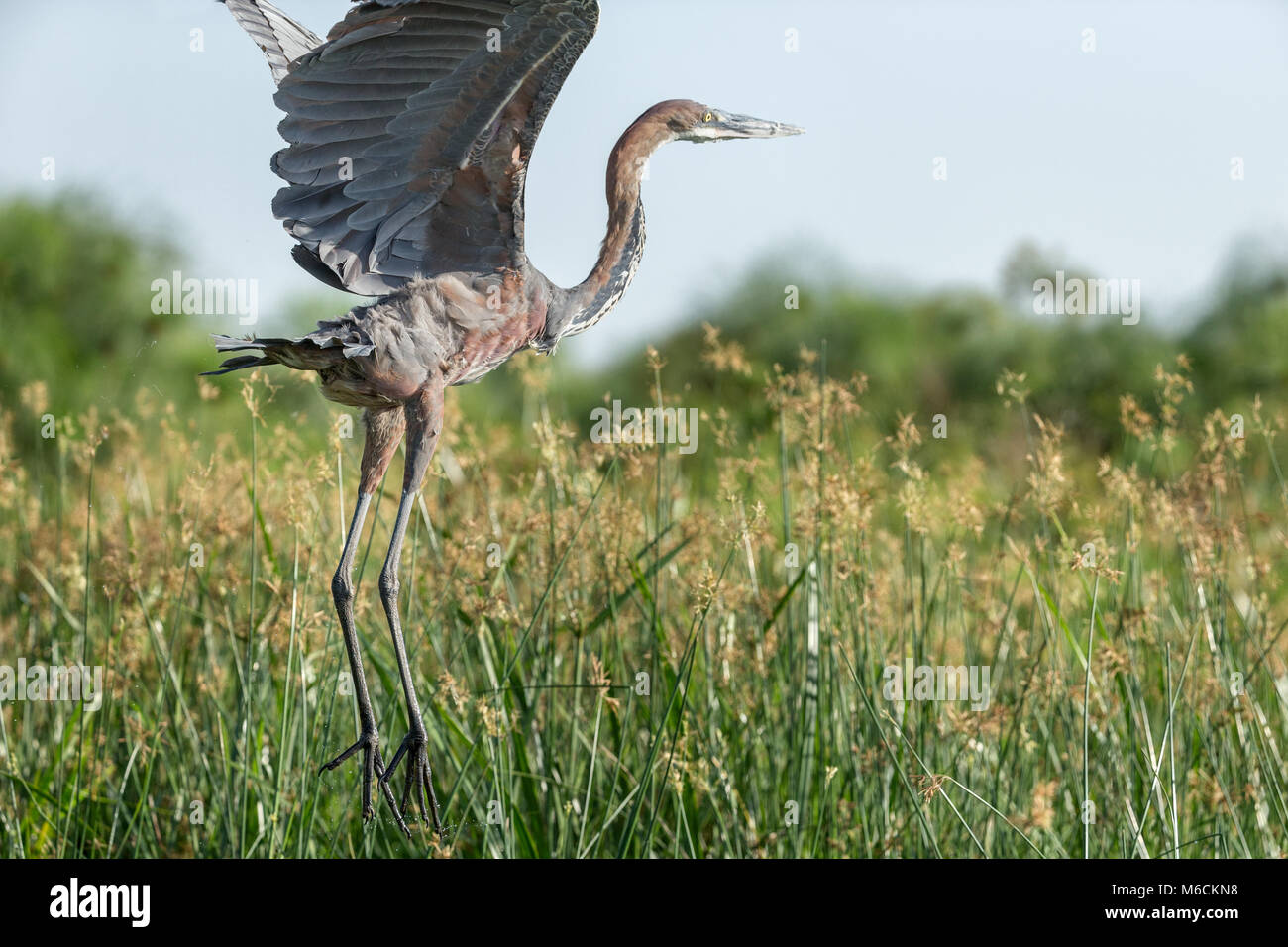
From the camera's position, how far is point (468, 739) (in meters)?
2.79

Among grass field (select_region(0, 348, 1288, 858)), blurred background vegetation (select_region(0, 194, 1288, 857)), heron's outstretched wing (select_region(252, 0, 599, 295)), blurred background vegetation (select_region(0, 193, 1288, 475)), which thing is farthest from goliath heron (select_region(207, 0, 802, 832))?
blurred background vegetation (select_region(0, 193, 1288, 475))

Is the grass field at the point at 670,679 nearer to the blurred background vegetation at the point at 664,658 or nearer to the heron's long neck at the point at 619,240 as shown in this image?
the blurred background vegetation at the point at 664,658

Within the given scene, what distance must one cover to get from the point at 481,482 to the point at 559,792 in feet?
3.02

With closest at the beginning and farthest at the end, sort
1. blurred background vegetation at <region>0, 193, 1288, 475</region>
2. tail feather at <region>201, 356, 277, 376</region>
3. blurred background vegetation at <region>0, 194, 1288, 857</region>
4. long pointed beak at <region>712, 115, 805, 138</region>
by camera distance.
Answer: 1. tail feather at <region>201, 356, 277, 376</region>
2. long pointed beak at <region>712, 115, 805, 138</region>
3. blurred background vegetation at <region>0, 194, 1288, 857</region>
4. blurred background vegetation at <region>0, 193, 1288, 475</region>

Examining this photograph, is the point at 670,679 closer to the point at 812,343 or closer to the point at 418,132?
the point at 418,132

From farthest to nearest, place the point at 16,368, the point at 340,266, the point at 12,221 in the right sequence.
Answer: the point at 12,221, the point at 16,368, the point at 340,266

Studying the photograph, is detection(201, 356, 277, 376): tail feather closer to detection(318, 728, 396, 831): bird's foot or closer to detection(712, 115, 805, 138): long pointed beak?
detection(318, 728, 396, 831): bird's foot

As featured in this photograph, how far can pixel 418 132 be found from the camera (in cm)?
239

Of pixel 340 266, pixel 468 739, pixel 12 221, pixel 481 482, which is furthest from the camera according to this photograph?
pixel 12 221

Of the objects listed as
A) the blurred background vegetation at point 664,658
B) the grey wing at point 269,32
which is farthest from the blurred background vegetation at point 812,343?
the grey wing at point 269,32

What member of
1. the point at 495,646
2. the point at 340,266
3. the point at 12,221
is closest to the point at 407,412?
the point at 340,266

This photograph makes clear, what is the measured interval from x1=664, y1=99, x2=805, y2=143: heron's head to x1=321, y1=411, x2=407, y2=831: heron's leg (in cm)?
90

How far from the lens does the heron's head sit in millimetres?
2604

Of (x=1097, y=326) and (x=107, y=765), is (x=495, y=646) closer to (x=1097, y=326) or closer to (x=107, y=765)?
(x=107, y=765)
